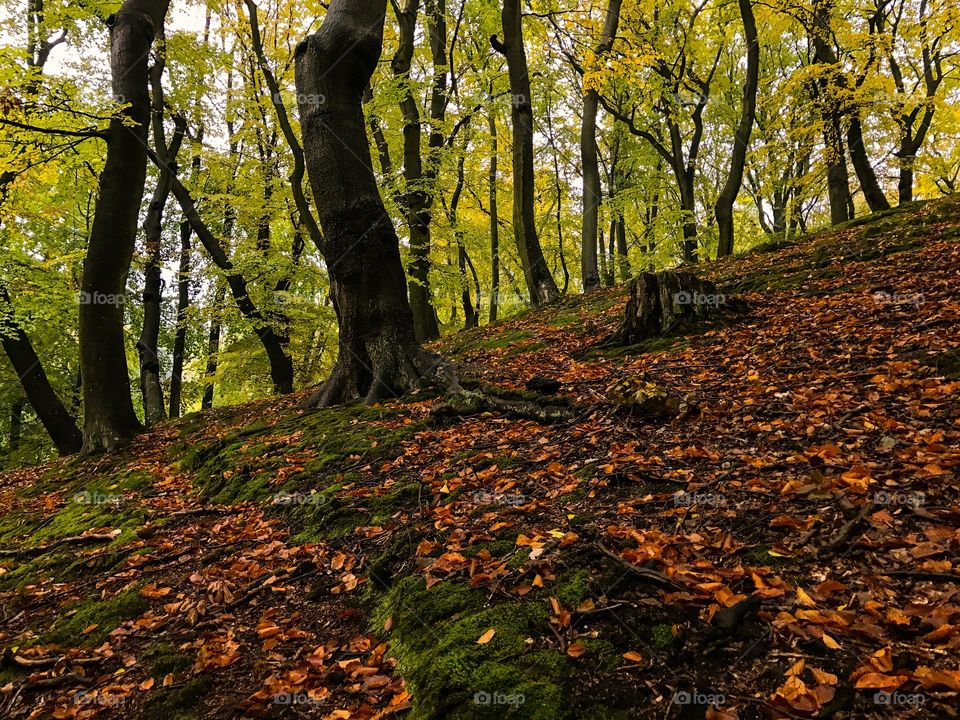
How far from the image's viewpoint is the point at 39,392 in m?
12.4

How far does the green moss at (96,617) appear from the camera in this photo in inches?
128

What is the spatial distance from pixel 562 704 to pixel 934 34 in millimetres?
18708

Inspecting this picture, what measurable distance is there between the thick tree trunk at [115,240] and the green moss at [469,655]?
7847mm

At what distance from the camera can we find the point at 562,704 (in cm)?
193

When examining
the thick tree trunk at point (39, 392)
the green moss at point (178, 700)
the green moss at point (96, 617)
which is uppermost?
the thick tree trunk at point (39, 392)

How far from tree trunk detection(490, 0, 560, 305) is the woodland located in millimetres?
76

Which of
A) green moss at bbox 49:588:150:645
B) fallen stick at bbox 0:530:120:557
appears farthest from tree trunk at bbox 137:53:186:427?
green moss at bbox 49:588:150:645

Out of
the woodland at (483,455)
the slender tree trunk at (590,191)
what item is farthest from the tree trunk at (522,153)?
the slender tree trunk at (590,191)

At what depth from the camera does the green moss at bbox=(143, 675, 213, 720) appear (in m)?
2.48

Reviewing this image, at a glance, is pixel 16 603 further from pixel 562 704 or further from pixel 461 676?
pixel 562 704

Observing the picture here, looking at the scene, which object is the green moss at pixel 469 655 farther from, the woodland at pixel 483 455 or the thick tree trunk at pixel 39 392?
the thick tree trunk at pixel 39 392

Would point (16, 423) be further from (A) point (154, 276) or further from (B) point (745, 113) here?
(B) point (745, 113)

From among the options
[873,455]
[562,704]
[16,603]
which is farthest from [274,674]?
[873,455]

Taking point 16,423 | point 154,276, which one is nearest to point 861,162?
point 154,276
